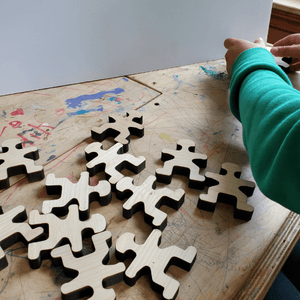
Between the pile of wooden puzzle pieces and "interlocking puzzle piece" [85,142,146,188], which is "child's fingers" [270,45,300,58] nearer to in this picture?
the pile of wooden puzzle pieces

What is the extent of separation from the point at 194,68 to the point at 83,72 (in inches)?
26.8

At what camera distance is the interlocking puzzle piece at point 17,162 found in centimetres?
100

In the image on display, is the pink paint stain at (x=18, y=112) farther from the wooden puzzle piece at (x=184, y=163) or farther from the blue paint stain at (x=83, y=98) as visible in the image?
the wooden puzzle piece at (x=184, y=163)

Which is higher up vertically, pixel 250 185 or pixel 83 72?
pixel 83 72

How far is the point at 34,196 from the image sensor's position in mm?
961

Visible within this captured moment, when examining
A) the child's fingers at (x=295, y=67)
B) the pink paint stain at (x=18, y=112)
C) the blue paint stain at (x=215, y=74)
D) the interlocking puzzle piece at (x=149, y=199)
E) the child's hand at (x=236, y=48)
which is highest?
the child's hand at (x=236, y=48)

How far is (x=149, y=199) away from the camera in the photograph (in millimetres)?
920

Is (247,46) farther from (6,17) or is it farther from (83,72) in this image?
(6,17)

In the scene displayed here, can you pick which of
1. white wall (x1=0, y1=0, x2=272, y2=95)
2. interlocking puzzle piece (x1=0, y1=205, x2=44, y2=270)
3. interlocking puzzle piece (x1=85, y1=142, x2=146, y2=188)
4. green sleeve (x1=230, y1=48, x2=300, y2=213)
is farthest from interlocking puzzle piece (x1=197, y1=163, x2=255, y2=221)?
white wall (x1=0, y1=0, x2=272, y2=95)

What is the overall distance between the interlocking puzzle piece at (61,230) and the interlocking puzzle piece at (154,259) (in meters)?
0.10

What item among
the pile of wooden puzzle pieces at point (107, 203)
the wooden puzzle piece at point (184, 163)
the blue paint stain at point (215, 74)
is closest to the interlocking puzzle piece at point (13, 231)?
the pile of wooden puzzle pieces at point (107, 203)

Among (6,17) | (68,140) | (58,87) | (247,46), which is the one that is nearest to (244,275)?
(68,140)

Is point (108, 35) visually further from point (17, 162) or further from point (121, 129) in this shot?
point (17, 162)

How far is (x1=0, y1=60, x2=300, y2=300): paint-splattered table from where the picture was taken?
0.76 meters
